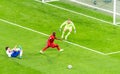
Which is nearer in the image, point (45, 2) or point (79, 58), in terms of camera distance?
point (79, 58)

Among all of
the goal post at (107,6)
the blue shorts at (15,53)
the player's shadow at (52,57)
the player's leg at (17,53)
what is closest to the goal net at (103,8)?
the goal post at (107,6)

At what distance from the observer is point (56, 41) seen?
1676 inches

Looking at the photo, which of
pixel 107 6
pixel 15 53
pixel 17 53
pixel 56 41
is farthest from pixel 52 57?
pixel 107 6

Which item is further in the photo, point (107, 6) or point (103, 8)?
point (103, 8)

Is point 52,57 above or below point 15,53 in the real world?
below

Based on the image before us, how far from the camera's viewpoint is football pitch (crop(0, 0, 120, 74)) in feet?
120

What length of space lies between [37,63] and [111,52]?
21.3 feet

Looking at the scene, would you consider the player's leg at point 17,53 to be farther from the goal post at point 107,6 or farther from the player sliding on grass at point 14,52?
the goal post at point 107,6

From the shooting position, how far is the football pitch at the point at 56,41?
36.5m

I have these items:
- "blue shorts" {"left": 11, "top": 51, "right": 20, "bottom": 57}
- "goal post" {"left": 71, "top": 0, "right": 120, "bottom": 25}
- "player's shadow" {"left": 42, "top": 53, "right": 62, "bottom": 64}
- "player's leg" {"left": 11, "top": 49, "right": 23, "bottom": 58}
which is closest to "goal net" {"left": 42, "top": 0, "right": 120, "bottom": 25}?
"goal post" {"left": 71, "top": 0, "right": 120, "bottom": 25}

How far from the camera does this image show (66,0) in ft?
177

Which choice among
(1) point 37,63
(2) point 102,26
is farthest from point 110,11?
(1) point 37,63

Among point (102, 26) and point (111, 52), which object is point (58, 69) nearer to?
point (111, 52)

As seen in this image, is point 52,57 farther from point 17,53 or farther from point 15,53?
point 15,53
